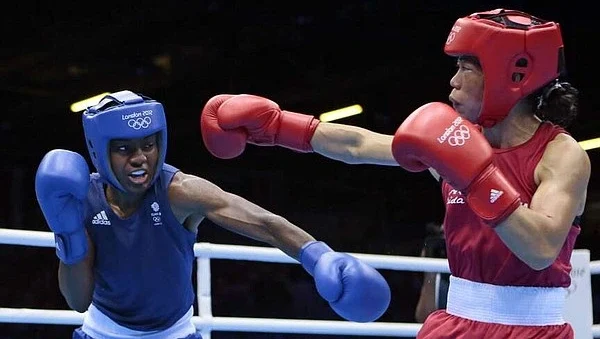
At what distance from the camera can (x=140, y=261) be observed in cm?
225

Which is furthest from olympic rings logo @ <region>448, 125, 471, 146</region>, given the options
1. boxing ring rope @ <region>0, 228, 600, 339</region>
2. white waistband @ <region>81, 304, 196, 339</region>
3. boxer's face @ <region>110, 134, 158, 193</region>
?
boxing ring rope @ <region>0, 228, 600, 339</region>

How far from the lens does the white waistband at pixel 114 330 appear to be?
226 cm

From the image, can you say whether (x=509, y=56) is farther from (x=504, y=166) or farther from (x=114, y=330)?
(x=114, y=330)

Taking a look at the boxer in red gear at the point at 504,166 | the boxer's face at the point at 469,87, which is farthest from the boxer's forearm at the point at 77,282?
the boxer's face at the point at 469,87

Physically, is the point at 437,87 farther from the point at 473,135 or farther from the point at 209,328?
the point at 473,135

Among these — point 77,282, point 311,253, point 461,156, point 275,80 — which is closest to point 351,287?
point 311,253

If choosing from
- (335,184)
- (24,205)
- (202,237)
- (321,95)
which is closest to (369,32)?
(321,95)

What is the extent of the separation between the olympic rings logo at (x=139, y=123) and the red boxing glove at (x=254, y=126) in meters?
0.13

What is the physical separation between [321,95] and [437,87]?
113 cm

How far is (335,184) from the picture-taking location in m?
9.88

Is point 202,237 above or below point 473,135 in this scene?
below

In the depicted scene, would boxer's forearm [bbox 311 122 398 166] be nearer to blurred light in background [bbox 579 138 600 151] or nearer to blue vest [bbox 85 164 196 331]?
blue vest [bbox 85 164 196 331]

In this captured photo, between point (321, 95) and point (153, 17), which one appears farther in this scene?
point (321, 95)

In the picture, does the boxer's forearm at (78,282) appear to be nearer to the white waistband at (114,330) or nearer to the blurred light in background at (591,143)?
the white waistband at (114,330)
